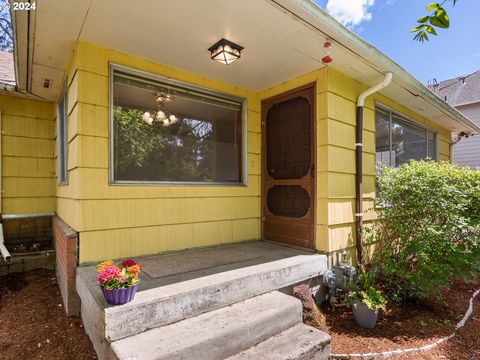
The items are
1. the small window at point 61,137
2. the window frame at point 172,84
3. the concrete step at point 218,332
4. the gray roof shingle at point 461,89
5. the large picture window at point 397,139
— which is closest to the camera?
the concrete step at point 218,332

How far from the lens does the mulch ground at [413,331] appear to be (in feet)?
7.93

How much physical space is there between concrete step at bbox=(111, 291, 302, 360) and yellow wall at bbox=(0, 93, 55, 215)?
359 centimetres

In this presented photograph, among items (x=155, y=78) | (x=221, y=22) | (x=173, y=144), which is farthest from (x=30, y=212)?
(x=221, y=22)

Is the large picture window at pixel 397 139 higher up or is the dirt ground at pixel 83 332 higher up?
the large picture window at pixel 397 139

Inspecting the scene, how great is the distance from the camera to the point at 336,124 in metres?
3.36

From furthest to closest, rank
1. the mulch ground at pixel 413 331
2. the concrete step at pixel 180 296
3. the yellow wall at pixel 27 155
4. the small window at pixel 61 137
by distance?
the yellow wall at pixel 27 155 → the small window at pixel 61 137 → the mulch ground at pixel 413 331 → the concrete step at pixel 180 296

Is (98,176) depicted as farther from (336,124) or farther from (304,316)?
(336,124)

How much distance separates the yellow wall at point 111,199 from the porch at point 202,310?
0.26m

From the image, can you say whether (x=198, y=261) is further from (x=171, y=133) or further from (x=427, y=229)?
(x=427, y=229)

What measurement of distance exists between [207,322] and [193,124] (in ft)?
7.99

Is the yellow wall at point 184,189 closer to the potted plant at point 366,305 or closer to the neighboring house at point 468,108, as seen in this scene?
the potted plant at point 366,305

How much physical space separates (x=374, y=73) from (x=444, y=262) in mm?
2417

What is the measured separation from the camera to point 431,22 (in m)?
1.42

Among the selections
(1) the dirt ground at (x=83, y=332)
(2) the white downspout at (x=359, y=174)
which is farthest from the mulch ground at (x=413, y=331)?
(2) the white downspout at (x=359, y=174)
